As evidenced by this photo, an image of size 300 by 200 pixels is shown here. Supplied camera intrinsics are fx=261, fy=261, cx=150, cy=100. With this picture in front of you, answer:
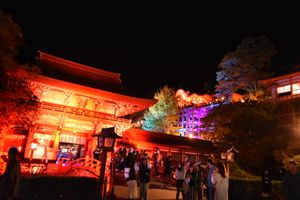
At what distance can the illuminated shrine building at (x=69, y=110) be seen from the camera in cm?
1941

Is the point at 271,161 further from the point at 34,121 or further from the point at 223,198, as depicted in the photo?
the point at 34,121

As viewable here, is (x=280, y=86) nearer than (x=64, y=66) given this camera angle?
No

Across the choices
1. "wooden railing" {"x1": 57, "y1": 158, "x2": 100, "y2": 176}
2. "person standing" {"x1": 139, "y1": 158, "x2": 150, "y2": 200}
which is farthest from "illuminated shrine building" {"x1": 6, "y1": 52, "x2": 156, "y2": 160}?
"person standing" {"x1": 139, "y1": 158, "x2": 150, "y2": 200}

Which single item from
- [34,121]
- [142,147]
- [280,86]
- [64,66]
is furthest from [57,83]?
[280,86]

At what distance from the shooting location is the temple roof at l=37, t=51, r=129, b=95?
21.8 meters

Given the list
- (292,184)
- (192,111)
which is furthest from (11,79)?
(192,111)

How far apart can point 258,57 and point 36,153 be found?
96.3 ft

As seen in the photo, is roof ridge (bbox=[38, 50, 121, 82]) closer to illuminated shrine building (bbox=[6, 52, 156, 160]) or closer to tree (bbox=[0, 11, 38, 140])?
illuminated shrine building (bbox=[6, 52, 156, 160])

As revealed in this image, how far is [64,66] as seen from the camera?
24266mm

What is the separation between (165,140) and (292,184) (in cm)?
2027

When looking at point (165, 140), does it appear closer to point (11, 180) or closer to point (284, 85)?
point (284, 85)

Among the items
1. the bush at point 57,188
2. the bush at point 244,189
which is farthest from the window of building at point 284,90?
the bush at point 57,188

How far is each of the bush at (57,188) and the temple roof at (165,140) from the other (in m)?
11.8

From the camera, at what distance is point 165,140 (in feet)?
85.0
